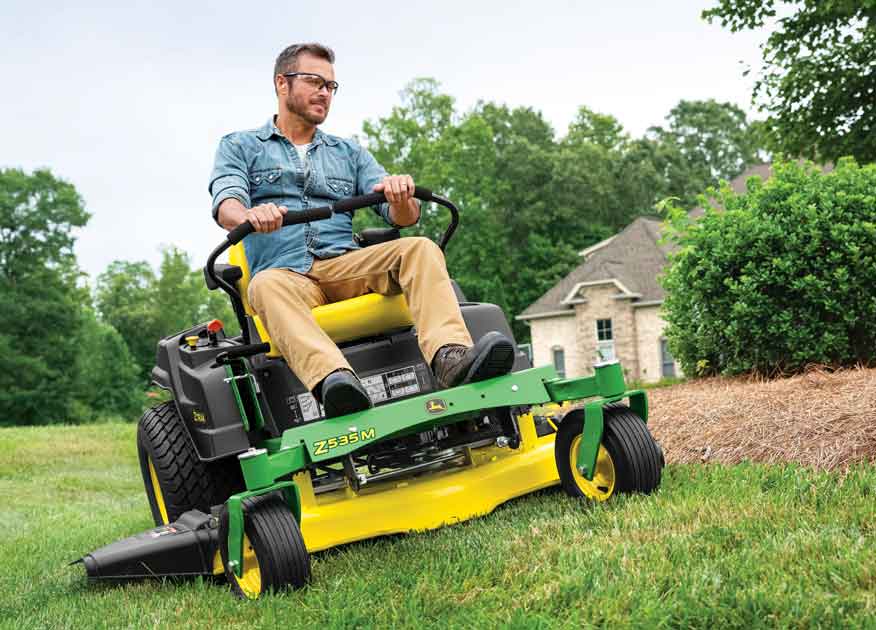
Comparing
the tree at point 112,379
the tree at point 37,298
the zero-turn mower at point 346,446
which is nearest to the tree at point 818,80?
the zero-turn mower at point 346,446

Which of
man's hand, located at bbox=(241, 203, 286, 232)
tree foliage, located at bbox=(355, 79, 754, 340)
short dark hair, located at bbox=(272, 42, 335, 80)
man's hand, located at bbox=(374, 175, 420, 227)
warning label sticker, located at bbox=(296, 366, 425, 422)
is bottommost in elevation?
warning label sticker, located at bbox=(296, 366, 425, 422)

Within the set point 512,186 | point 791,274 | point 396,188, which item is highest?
point 512,186

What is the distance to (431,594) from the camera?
9.04 ft

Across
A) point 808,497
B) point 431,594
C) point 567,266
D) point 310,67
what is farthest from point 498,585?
point 567,266

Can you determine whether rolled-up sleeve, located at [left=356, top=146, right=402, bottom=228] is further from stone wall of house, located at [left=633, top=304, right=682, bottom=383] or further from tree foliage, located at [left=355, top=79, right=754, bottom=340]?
tree foliage, located at [left=355, top=79, right=754, bottom=340]

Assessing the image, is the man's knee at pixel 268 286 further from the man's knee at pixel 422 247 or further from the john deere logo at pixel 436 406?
the john deere logo at pixel 436 406

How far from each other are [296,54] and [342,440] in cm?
190

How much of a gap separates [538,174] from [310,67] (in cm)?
3635

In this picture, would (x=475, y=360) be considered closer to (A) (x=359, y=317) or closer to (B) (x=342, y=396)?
(B) (x=342, y=396)

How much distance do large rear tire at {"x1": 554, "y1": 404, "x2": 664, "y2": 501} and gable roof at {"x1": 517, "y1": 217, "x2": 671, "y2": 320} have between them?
25925mm

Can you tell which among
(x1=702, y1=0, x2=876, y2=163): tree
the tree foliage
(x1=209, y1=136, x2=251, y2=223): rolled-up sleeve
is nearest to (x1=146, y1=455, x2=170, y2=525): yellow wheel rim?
(x1=209, y1=136, x2=251, y2=223): rolled-up sleeve

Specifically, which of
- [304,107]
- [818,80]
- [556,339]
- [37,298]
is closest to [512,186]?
[556,339]

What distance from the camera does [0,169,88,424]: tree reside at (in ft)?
115

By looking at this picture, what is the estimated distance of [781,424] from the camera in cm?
461
